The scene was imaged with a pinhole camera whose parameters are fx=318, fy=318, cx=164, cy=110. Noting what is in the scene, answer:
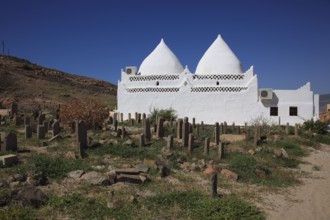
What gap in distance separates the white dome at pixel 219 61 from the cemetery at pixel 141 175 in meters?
9.65

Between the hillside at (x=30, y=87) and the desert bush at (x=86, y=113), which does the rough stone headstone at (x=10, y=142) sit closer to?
the desert bush at (x=86, y=113)

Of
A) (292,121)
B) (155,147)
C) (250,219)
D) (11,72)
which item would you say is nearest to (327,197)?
(250,219)

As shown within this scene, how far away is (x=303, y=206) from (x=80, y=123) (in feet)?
24.1

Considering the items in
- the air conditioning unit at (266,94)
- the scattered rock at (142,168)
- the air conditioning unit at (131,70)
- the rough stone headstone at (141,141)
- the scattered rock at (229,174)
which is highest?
the air conditioning unit at (131,70)

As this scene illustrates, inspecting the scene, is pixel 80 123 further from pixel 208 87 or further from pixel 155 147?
pixel 208 87

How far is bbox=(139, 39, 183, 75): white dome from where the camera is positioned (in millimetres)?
25031

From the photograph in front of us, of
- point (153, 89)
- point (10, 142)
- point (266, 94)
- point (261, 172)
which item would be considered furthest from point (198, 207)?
point (153, 89)

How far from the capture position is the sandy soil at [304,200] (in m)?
6.98

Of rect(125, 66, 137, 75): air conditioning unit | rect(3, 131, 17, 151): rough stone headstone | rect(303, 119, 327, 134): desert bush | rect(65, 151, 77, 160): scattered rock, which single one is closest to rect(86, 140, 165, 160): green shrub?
rect(65, 151, 77, 160): scattered rock

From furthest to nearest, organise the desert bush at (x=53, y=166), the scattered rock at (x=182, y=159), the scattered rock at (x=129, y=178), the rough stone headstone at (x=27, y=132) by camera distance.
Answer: the rough stone headstone at (x=27, y=132), the scattered rock at (x=182, y=159), the desert bush at (x=53, y=166), the scattered rock at (x=129, y=178)

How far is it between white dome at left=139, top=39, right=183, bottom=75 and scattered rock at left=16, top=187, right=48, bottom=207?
19.0 m

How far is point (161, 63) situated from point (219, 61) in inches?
179

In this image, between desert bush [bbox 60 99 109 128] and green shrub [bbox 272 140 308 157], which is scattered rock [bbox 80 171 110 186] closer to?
desert bush [bbox 60 99 109 128]

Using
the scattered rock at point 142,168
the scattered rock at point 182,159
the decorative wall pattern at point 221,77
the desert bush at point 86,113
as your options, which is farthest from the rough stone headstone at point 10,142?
the decorative wall pattern at point 221,77
